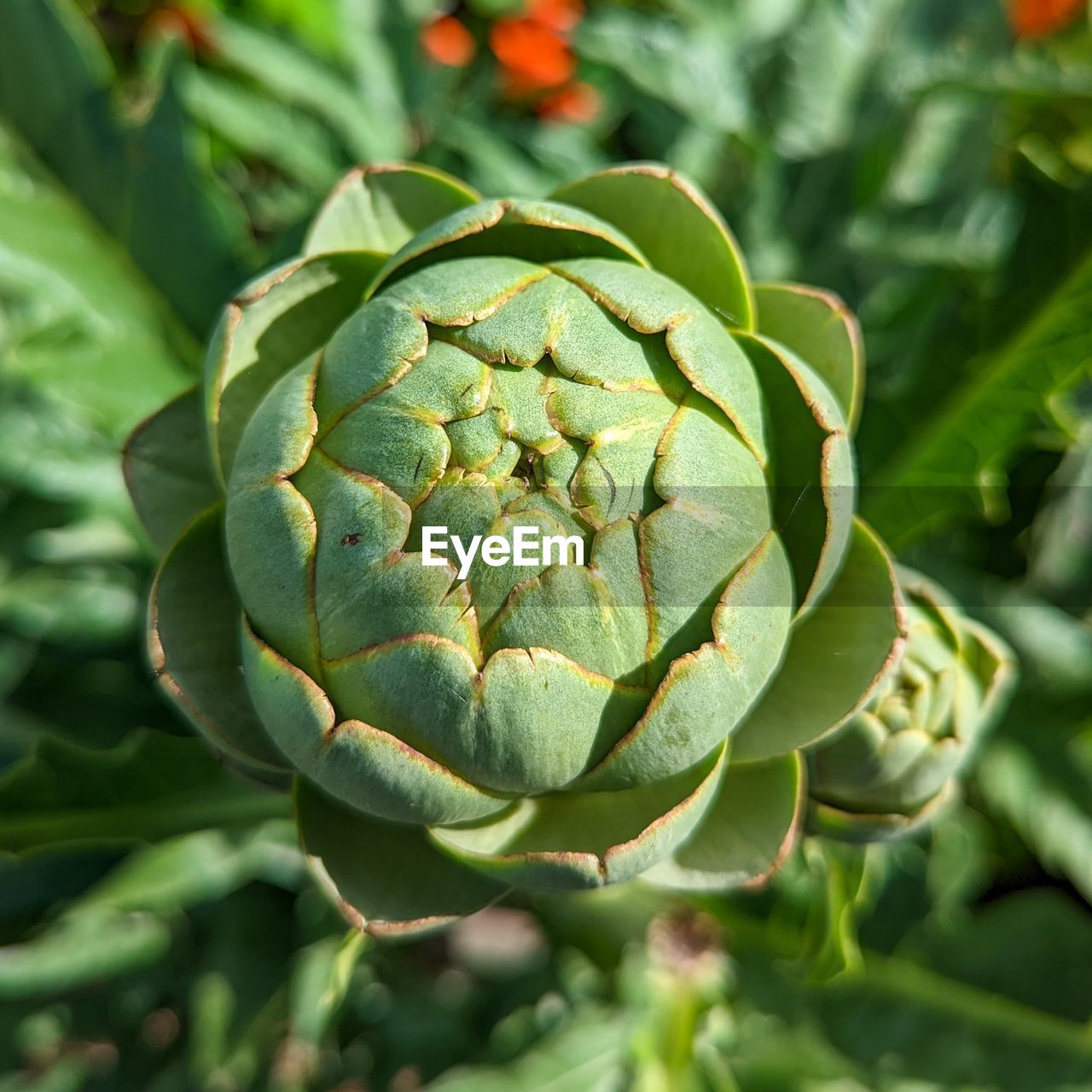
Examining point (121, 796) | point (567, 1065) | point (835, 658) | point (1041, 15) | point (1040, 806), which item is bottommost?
point (567, 1065)

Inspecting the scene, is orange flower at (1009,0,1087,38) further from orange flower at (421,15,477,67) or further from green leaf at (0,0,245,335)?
green leaf at (0,0,245,335)

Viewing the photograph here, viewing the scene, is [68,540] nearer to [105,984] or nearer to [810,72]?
[105,984]

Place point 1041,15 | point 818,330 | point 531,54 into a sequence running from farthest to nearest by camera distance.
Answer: point 531,54 < point 1041,15 < point 818,330

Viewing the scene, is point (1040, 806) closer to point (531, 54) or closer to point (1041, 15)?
point (1041, 15)

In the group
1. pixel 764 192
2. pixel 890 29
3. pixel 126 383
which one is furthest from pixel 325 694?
pixel 890 29

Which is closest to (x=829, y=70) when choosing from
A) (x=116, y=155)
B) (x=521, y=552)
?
(x=116, y=155)

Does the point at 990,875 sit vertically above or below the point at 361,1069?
above

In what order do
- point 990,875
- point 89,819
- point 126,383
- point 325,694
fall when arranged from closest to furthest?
point 325,694 < point 89,819 < point 126,383 < point 990,875

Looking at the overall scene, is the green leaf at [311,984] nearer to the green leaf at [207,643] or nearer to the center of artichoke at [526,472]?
the green leaf at [207,643]
